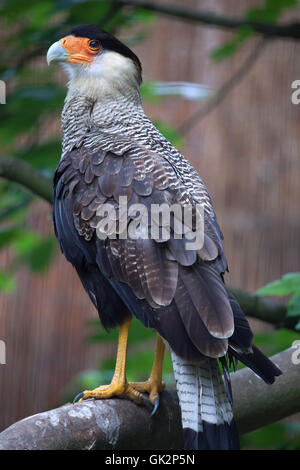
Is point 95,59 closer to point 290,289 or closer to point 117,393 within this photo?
point 290,289

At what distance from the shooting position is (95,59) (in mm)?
3861

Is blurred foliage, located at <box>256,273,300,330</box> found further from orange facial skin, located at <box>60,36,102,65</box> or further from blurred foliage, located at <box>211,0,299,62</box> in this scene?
blurred foliage, located at <box>211,0,299,62</box>

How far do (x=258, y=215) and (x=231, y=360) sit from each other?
4436 millimetres

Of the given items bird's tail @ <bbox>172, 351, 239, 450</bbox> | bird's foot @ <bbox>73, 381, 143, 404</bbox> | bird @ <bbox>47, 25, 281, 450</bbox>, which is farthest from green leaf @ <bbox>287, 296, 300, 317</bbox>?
bird's foot @ <bbox>73, 381, 143, 404</bbox>

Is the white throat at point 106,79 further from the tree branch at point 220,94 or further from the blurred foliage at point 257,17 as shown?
the tree branch at point 220,94

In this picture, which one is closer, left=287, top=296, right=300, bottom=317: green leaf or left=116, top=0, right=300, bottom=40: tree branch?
left=287, top=296, right=300, bottom=317: green leaf

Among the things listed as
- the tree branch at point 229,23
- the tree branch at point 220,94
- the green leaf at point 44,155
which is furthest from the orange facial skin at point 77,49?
the tree branch at point 220,94

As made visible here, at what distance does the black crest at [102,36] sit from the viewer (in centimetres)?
383

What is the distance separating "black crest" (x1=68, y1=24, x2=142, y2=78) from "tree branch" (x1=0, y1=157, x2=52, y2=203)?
72 cm

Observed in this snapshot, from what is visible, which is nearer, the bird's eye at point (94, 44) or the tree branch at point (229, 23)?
the bird's eye at point (94, 44)

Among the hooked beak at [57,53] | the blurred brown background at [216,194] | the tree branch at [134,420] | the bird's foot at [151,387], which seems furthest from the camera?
the blurred brown background at [216,194]

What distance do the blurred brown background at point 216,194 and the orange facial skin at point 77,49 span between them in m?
3.04

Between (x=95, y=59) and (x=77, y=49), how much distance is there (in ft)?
0.34

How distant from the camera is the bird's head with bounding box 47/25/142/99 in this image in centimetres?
380
